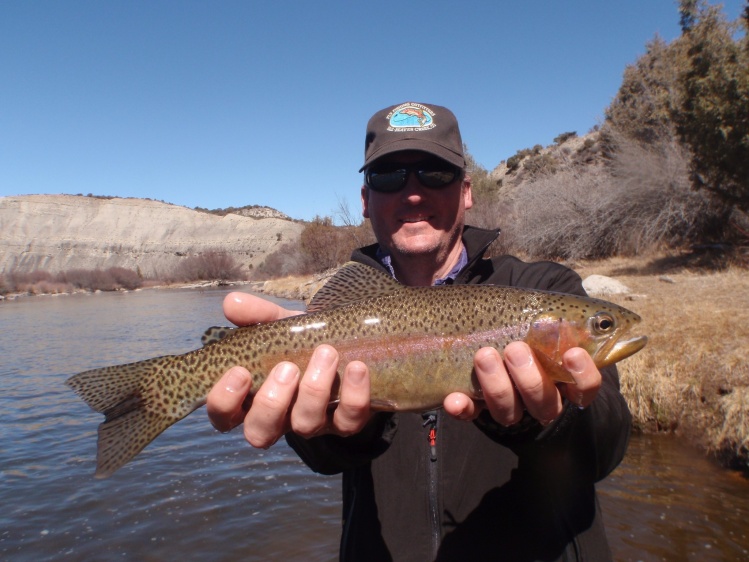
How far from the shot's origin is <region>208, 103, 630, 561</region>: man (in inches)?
100.0

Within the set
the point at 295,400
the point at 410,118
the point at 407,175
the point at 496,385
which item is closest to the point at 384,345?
the point at 295,400

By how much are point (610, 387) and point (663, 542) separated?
182 inches

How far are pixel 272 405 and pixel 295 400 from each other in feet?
0.53

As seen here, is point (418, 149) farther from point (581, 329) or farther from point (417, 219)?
point (581, 329)

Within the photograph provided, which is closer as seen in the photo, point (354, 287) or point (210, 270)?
point (354, 287)

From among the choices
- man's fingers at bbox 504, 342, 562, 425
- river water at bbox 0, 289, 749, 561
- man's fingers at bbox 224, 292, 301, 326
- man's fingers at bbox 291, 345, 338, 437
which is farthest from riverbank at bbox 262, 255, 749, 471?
man's fingers at bbox 224, 292, 301, 326

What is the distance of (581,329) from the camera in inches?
116

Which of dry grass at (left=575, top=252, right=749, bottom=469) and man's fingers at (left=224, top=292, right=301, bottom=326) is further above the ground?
man's fingers at (left=224, top=292, right=301, bottom=326)

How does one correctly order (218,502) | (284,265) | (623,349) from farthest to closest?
(284,265) < (218,502) < (623,349)

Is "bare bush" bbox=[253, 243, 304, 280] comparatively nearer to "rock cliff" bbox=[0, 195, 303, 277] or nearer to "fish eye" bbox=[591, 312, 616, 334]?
"rock cliff" bbox=[0, 195, 303, 277]

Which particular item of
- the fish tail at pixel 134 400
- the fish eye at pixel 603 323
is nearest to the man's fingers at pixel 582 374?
the fish eye at pixel 603 323

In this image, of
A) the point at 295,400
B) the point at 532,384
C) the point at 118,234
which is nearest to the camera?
the point at 532,384

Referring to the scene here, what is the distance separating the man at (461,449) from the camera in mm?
2539

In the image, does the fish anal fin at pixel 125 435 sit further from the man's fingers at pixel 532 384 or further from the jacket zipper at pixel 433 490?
the man's fingers at pixel 532 384
